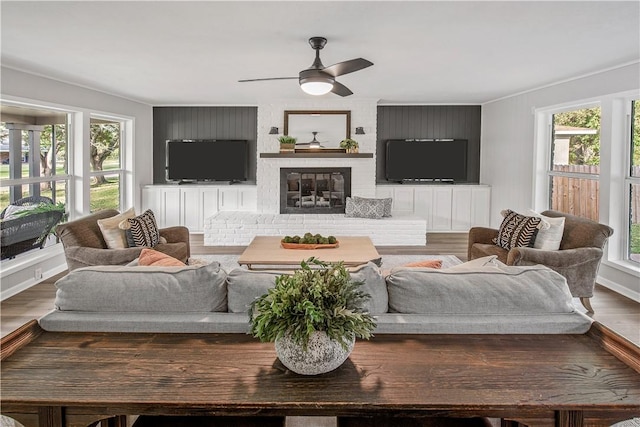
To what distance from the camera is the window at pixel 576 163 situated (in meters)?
5.71

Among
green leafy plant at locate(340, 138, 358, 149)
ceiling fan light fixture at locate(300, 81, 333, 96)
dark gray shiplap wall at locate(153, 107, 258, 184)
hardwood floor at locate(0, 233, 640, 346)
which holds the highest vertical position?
dark gray shiplap wall at locate(153, 107, 258, 184)

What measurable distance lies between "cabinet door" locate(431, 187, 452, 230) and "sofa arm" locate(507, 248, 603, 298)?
451 cm

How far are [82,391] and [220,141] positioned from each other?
772 cm

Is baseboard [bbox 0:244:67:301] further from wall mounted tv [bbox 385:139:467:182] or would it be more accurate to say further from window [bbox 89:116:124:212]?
wall mounted tv [bbox 385:139:467:182]

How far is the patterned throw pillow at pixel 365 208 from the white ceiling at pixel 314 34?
Answer: 2.38 meters

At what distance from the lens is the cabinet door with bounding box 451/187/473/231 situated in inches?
344

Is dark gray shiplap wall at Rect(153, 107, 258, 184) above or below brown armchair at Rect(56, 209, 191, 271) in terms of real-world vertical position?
above

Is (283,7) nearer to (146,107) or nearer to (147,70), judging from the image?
(147,70)

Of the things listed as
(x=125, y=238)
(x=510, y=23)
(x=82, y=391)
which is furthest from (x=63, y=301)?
(x=510, y=23)

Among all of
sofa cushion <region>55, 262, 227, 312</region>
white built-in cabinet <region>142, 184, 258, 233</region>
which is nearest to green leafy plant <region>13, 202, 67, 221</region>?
white built-in cabinet <region>142, 184, 258, 233</region>

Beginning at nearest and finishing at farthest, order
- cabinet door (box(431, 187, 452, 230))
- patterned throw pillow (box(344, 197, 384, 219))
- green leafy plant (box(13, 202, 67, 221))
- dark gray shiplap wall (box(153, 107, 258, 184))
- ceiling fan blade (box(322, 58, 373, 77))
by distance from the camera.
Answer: ceiling fan blade (box(322, 58, 373, 77)) < green leafy plant (box(13, 202, 67, 221)) < patterned throw pillow (box(344, 197, 384, 219)) < cabinet door (box(431, 187, 452, 230)) < dark gray shiplap wall (box(153, 107, 258, 184))

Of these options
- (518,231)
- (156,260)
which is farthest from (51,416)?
(518,231)

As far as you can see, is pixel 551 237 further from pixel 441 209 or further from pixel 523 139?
pixel 441 209

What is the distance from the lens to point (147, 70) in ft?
17.6
